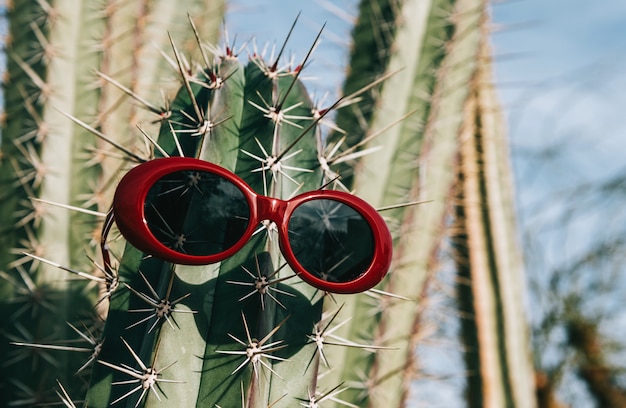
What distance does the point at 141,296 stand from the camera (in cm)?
128

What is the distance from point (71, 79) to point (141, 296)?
1.34m

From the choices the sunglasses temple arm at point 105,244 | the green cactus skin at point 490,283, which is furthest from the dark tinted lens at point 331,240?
the green cactus skin at point 490,283

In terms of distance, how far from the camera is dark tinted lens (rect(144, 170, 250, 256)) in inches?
49.7

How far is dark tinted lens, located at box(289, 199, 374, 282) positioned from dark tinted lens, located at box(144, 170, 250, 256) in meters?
0.11

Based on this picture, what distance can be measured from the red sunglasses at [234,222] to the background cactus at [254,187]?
0.07 m

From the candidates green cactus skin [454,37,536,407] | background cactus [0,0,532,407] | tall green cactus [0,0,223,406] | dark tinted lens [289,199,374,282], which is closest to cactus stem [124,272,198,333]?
background cactus [0,0,532,407]

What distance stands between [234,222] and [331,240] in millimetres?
201

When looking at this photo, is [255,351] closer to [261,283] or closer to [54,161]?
[261,283]

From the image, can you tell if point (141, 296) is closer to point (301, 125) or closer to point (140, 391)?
point (140, 391)

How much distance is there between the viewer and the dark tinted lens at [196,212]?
1.26 metres

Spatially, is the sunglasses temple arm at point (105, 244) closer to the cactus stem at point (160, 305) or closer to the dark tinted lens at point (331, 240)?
the cactus stem at point (160, 305)

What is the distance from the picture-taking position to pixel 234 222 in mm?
1301

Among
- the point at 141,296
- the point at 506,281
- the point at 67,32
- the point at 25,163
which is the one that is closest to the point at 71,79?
the point at 67,32

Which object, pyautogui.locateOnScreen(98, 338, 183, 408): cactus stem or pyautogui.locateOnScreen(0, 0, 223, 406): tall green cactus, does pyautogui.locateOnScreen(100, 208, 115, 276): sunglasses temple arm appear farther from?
Answer: pyautogui.locateOnScreen(0, 0, 223, 406): tall green cactus
